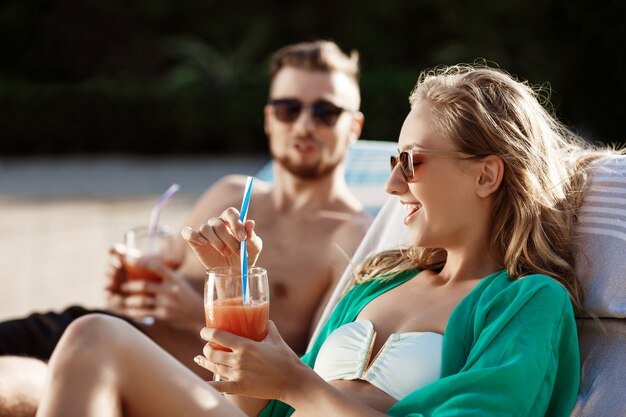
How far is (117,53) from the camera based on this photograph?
18.5m

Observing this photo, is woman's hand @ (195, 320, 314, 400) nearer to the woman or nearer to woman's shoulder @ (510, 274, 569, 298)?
the woman

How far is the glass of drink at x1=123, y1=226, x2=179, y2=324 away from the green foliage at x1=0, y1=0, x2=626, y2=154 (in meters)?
10.4

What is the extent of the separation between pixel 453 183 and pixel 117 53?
17253 millimetres

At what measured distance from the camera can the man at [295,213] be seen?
3363 millimetres

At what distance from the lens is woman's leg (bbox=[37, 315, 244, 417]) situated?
200 centimetres

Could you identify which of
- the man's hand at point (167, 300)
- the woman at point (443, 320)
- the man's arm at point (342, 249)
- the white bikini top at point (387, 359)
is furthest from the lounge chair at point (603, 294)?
the man's hand at point (167, 300)

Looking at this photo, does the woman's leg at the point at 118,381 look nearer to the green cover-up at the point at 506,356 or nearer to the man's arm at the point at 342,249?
the green cover-up at the point at 506,356

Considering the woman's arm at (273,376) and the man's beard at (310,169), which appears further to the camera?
the man's beard at (310,169)

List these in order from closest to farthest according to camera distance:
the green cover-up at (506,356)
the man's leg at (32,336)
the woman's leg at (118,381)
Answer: the green cover-up at (506,356)
the woman's leg at (118,381)
the man's leg at (32,336)

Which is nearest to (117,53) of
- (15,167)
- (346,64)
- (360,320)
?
(15,167)

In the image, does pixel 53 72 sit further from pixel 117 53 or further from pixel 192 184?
pixel 192 184

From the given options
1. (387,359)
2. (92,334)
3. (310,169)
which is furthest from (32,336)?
(387,359)

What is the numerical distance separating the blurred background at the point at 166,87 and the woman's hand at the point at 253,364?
14.2 feet

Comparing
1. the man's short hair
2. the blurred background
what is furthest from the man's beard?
the blurred background
